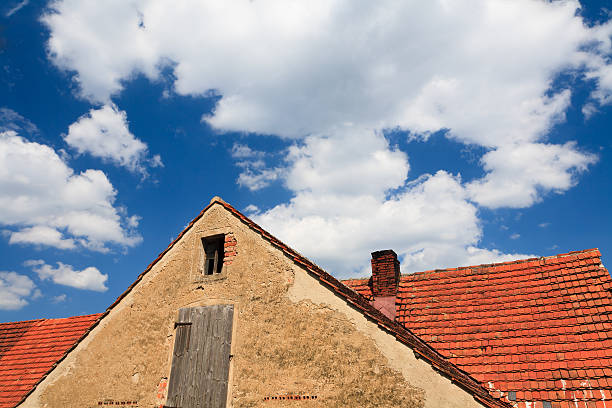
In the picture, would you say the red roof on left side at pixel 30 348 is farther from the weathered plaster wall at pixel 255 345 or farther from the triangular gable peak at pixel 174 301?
the weathered plaster wall at pixel 255 345

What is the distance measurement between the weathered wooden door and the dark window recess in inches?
37.0

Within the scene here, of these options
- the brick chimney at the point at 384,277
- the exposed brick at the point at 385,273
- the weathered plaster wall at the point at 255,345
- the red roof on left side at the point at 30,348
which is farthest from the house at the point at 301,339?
the red roof on left side at the point at 30,348

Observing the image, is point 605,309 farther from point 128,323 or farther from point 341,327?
point 128,323

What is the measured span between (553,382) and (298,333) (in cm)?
480

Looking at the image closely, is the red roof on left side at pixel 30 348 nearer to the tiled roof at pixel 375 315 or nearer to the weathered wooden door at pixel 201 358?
the weathered wooden door at pixel 201 358

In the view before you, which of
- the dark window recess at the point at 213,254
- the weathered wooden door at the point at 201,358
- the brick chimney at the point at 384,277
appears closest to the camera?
the weathered wooden door at the point at 201,358

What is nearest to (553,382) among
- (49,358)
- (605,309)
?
(605,309)

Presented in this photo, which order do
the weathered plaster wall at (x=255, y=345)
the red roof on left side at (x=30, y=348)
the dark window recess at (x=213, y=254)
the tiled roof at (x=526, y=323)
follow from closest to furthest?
1. the weathered plaster wall at (x=255, y=345)
2. the tiled roof at (x=526, y=323)
3. the dark window recess at (x=213, y=254)
4. the red roof on left side at (x=30, y=348)

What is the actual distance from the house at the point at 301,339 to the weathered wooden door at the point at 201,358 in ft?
0.07

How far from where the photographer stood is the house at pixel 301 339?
20.0ft

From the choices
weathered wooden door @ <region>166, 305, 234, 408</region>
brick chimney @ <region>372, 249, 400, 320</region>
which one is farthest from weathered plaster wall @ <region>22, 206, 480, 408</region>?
brick chimney @ <region>372, 249, 400, 320</region>

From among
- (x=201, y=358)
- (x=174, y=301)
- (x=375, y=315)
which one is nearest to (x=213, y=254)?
(x=174, y=301)

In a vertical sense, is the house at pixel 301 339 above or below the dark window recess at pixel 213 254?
below

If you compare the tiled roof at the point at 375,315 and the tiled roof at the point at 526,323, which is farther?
the tiled roof at the point at 526,323
